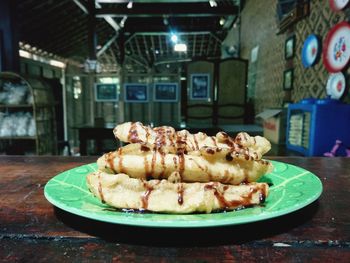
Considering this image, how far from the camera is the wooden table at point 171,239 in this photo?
514 mm

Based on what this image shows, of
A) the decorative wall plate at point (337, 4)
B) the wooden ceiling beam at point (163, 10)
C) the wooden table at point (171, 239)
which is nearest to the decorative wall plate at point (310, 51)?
the decorative wall plate at point (337, 4)

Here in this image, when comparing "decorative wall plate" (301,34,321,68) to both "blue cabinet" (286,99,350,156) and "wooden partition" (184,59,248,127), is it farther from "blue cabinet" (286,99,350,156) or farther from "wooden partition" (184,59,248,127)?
"wooden partition" (184,59,248,127)

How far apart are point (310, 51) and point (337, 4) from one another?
78cm

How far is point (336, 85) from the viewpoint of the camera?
280 centimetres

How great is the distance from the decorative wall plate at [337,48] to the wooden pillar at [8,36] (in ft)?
18.9

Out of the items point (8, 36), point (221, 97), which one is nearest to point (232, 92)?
point (221, 97)

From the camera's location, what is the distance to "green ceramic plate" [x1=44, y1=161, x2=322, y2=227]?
19.6 inches

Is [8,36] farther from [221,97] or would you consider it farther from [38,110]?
[221,97]

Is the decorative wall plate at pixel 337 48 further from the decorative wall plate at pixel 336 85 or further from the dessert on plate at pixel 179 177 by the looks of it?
the dessert on plate at pixel 179 177

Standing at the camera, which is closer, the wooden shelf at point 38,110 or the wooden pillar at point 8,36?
the wooden shelf at point 38,110

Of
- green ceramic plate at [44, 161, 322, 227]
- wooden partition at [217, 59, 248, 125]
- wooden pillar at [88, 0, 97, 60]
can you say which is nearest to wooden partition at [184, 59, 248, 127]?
wooden partition at [217, 59, 248, 125]

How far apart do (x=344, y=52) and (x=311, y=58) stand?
0.80 metres

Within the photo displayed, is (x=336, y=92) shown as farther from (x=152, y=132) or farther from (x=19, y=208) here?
(x=19, y=208)

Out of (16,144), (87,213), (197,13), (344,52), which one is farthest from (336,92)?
(197,13)
